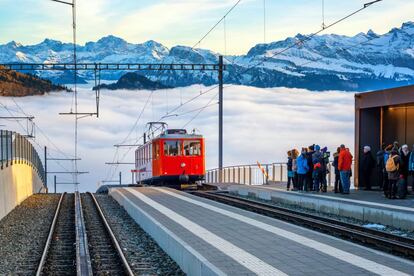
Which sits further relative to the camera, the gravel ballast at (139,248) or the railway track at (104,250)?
the railway track at (104,250)

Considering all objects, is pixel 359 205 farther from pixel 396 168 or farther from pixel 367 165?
pixel 367 165

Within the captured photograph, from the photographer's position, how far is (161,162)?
39000mm

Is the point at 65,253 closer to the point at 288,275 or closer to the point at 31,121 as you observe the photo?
the point at 288,275

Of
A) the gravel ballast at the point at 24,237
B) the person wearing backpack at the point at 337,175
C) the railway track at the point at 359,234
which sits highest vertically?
the person wearing backpack at the point at 337,175

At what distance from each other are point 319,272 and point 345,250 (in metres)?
2.33

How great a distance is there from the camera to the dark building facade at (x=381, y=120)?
25.9 m

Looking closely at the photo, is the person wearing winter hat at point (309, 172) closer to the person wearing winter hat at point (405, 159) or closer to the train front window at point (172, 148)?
the person wearing winter hat at point (405, 159)

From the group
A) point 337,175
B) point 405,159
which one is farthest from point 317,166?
point 405,159

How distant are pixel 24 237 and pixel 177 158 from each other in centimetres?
2042

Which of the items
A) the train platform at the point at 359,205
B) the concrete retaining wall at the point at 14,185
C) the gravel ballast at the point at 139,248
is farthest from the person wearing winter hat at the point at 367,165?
the concrete retaining wall at the point at 14,185

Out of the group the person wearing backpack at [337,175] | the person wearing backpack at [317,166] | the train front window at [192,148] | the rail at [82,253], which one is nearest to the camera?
the rail at [82,253]

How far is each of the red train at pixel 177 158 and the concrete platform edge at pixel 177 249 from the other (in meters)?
18.0

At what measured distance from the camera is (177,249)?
1316 cm

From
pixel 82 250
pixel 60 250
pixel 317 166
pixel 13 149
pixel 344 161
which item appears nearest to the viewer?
pixel 82 250
